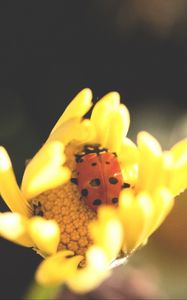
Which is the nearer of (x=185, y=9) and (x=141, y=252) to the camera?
(x=141, y=252)

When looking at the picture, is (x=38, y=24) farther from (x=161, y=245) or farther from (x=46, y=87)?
(x=161, y=245)

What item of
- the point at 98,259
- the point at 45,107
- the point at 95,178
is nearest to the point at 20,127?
the point at 45,107

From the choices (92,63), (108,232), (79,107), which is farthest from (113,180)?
(92,63)

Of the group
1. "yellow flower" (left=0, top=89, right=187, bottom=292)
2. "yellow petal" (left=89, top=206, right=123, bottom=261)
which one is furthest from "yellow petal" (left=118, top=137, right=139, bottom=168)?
"yellow petal" (left=89, top=206, right=123, bottom=261)

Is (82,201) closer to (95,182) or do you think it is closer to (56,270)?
(95,182)

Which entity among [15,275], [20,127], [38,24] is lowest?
[15,275]

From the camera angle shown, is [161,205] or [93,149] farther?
[93,149]
